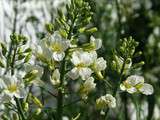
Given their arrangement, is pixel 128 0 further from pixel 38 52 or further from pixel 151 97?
pixel 38 52

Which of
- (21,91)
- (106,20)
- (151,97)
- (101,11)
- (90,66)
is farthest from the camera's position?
(106,20)

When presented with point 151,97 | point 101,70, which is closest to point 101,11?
point 151,97

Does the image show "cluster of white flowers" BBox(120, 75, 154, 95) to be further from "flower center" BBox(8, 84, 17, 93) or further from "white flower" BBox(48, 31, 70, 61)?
"flower center" BBox(8, 84, 17, 93)

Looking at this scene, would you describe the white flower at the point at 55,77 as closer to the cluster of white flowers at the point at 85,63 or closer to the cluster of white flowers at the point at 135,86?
the cluster of white flowers at the point at 85,63

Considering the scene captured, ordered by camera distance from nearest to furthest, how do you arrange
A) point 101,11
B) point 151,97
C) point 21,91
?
point 21,91
point 151,97
point 101,11

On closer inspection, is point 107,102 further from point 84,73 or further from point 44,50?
point 44,50

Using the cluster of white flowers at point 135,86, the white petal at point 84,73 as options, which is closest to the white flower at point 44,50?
the white petal at point 84,73

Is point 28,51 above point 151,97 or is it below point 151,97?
above

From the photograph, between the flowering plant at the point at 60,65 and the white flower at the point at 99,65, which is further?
the white flower at the point at 99,65
